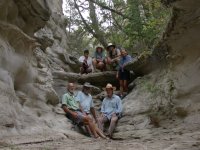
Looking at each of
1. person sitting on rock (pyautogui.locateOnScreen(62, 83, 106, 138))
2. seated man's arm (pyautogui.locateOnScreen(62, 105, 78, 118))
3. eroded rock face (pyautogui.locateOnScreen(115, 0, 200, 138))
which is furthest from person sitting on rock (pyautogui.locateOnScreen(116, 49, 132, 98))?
seated man's arm (pyautogui.locateOnScreen(62, 105, 78, 118))

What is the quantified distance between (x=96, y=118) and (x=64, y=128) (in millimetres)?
1284

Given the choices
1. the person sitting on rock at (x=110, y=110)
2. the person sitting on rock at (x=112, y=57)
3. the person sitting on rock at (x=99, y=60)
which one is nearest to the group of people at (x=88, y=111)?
the person sitting on rock at (x=110, y=110)

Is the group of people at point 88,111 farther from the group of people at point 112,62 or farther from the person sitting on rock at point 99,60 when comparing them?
the person sitting on rock at point 99,60

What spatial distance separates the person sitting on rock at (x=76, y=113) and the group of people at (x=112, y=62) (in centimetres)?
227

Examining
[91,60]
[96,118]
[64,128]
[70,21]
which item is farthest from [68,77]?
[70,21]

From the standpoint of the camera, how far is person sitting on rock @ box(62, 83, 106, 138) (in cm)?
895

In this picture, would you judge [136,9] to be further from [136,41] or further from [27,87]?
[27,87]

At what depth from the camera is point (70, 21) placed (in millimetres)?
20172

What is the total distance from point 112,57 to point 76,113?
12.6ft

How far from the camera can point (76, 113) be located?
31.2 feet

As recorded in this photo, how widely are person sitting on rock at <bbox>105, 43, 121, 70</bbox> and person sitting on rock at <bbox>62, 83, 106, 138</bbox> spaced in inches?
112

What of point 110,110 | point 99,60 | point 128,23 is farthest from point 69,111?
point 128,23

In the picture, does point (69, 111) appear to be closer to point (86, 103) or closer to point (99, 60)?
point (86, 103)

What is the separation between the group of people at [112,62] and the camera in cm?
1202
